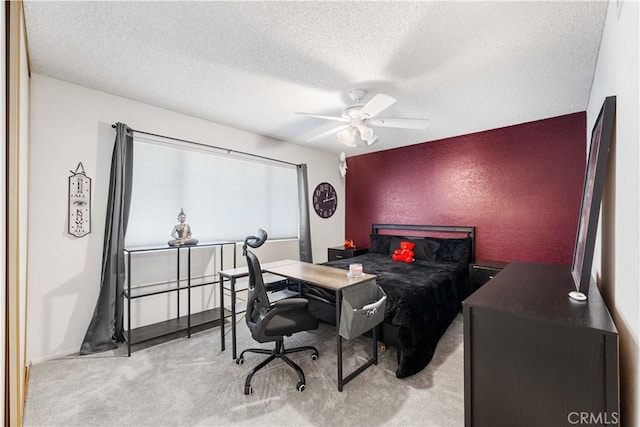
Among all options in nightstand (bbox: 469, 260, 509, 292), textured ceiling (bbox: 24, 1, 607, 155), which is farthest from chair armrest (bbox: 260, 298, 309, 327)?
nightstand (bbox: 469, 260, 509, 292)

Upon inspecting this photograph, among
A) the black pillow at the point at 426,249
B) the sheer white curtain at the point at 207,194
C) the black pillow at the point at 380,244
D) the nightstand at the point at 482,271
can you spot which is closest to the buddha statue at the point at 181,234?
the sheer white curtain at the point at 207,194

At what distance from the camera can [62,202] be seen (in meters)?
2.54

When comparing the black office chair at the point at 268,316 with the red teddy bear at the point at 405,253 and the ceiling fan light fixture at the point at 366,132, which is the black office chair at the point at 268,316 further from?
the red teddy bear at the point at 405,253

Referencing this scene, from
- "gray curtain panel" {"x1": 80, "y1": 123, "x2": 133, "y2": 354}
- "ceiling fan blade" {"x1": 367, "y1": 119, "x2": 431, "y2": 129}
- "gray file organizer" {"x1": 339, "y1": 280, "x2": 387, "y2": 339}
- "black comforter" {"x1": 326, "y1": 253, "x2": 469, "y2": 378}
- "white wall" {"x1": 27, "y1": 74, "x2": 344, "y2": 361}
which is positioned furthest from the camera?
"gray curtain panel" {"x1": 80, "y1": 123, "x2": 133, "y2": 354}

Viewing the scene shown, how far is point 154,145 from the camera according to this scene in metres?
3.17

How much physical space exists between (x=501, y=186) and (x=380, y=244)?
1921 millimetres

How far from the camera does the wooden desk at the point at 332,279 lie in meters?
2.02

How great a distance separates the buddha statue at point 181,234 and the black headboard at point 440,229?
318cm

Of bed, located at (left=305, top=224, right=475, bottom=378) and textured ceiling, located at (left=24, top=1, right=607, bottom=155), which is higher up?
textured ceiling, located at (left=24, top=1, right=607, bottom=155)

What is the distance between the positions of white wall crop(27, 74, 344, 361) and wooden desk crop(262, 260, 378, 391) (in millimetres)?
1772

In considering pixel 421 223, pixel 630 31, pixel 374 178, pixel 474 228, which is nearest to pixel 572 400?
pixel 630 31

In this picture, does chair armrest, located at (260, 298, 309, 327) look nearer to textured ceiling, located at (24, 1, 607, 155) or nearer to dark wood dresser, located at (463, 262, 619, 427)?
dark wood dresser, located at (463, 262, 619, 427)

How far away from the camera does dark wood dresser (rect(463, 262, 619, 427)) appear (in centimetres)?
95

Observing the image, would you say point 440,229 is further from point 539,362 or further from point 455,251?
point 539,362
